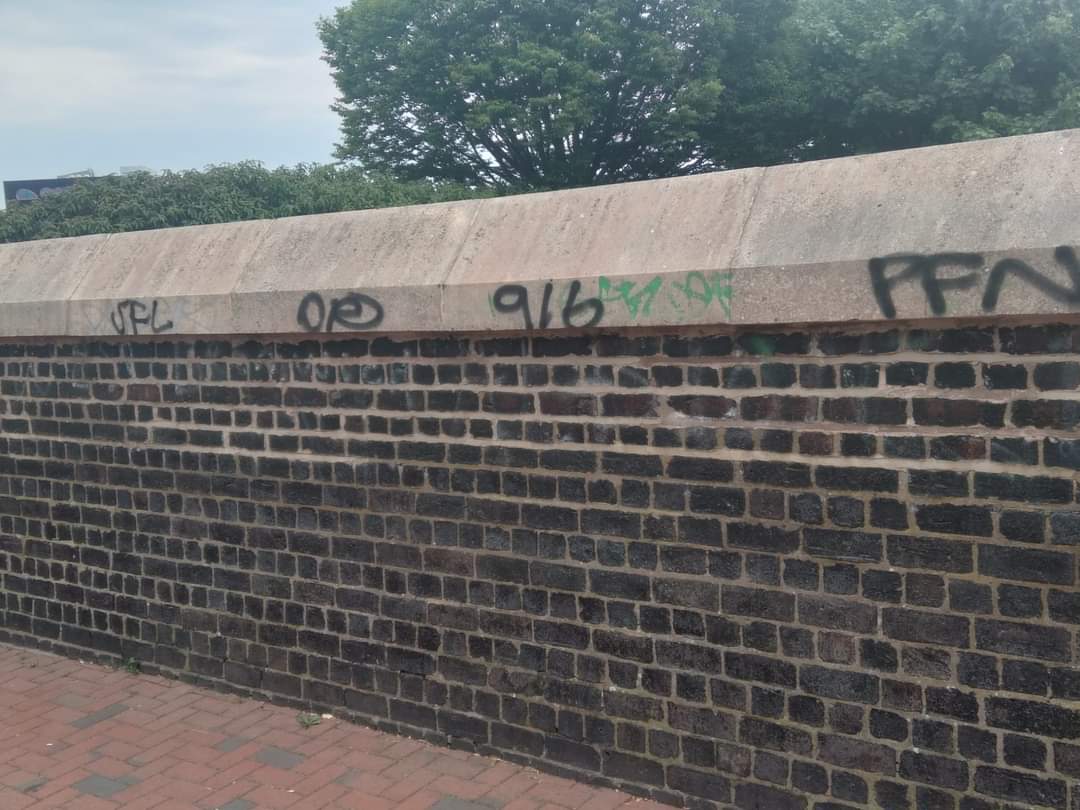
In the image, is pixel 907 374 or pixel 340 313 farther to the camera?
pixel 340 313

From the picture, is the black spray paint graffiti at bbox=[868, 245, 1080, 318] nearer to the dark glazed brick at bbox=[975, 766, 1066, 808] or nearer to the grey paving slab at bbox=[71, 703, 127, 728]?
the dark glazed brick at bbox=[975, 766, 1066, 808]

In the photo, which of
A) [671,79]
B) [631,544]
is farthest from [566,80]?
[631,544]

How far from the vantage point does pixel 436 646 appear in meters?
4.46

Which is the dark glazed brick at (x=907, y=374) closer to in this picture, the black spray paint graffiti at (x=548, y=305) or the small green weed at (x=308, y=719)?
the black spray paint graffiti at (x=548, y=305)

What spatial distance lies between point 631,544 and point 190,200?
52.2 feet

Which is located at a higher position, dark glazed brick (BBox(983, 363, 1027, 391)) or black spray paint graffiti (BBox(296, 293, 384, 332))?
black spray paint graffiti (BBox(296, 293, 384, 332))

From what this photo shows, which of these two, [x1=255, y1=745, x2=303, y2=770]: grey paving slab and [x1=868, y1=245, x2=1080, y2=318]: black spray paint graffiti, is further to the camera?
[x1=255, y1=745, x2=303, y2=770]: grey paving slab

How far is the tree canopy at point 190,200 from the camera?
17.5 metres

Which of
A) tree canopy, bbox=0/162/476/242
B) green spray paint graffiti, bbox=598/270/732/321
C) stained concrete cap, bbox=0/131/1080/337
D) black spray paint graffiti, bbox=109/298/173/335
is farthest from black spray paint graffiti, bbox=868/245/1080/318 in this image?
tree canopy, bbox=0/162/476/242

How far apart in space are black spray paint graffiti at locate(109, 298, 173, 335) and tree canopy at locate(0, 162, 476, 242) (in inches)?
477

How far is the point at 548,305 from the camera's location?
3.86 m

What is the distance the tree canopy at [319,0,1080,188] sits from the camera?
65.9 feet

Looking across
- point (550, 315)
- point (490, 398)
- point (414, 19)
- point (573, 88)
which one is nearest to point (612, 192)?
point (550, 315)

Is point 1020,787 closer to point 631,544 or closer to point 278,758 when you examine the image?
point 631,544
